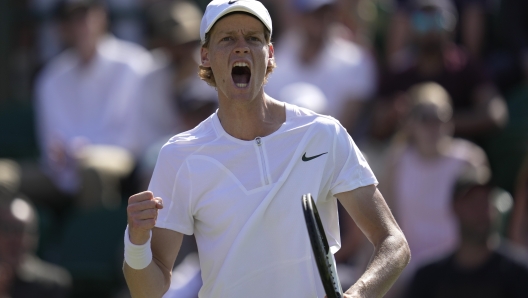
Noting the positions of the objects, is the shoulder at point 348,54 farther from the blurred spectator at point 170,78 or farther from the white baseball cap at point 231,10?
the white baseball cap at point 231,10

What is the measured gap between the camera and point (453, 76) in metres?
7.60

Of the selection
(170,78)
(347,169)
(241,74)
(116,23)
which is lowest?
(347,169)

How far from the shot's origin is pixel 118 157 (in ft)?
26.3

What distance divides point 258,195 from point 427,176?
3.69 m

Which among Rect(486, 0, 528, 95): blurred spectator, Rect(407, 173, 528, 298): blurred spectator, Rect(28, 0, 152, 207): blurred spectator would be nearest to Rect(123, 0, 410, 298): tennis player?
Rect(407, 173, 528, 298): blurred spectator

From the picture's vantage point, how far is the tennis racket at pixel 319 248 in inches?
121

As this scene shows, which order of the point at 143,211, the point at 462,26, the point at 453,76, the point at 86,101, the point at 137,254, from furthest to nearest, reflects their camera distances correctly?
the point at 462,26 → the point at 86,101 → the point at 453,76 → the point at 137,254 → the point at 143,211

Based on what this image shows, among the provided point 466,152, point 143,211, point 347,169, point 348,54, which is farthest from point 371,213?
point 348,54

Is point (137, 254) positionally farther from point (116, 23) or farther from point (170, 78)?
point (116, 23)

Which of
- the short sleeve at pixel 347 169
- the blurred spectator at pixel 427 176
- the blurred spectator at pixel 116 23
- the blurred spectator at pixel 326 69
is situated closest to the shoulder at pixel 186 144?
the short sleeve at pixel 347 169

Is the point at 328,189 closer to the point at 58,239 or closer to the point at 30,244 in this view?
the point at 30,244

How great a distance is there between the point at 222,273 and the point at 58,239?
196 inches

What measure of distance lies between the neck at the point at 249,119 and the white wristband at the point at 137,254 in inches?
20.5

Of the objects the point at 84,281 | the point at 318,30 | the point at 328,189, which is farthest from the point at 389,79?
the point at 328,189
